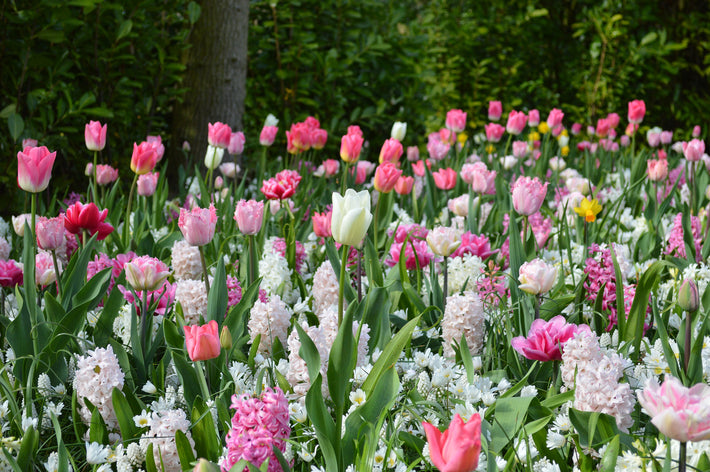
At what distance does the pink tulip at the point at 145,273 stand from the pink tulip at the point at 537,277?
31.0 inches

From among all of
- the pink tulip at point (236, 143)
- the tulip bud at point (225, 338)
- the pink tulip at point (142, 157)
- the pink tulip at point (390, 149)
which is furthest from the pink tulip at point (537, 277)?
the pink tulip at point (236, 143)

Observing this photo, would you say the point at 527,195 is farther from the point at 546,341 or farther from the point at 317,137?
the point at 317,137

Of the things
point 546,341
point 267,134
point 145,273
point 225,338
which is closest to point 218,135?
point 267,134

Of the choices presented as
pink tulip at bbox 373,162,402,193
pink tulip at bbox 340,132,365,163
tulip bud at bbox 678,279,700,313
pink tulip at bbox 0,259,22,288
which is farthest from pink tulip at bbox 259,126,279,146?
tulip bud at bbox 678,279,700,313

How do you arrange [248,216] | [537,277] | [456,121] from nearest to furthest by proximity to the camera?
[537,277] → [248,216] → [456,121]

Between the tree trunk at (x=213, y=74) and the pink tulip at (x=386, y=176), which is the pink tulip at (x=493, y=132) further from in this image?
the pink tulip at (x=386, y=176)

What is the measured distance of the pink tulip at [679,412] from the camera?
2.85 feet

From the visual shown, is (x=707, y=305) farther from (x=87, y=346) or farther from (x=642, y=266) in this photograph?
(x=87, y=346)

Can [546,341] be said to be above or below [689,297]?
below

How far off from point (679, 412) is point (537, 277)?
63 centimetres

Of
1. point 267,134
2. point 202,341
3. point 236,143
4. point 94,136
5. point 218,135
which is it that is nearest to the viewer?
point 202,341

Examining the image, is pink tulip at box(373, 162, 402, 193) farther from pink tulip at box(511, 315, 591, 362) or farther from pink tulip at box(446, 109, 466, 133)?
pink tulip at box(446, 109, 466, 133)

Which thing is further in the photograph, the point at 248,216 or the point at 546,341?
the point at 248,216

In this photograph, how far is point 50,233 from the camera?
168 cm
